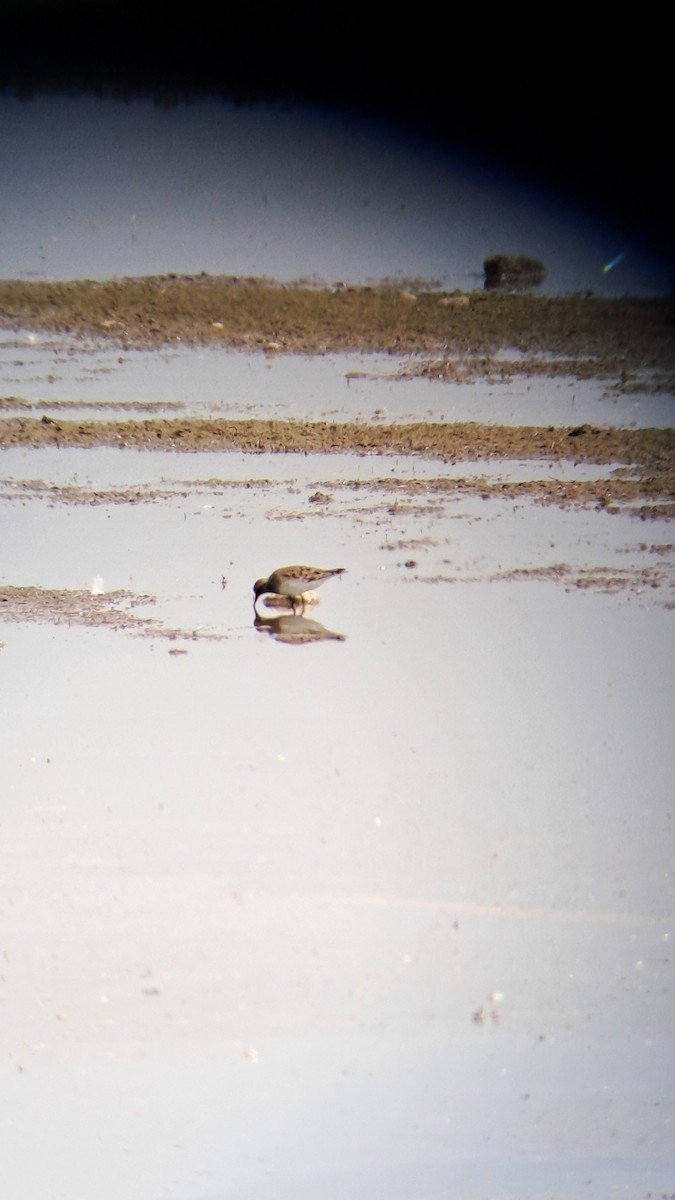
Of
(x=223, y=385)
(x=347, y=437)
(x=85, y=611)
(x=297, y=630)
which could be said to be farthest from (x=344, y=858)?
(x=223, y=385)

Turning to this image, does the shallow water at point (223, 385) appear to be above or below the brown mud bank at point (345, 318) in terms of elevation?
below

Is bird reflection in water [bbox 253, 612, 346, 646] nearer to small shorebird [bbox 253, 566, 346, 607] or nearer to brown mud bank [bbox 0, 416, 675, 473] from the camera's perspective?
small shorebird [bbox 253, 566, 346, 607]

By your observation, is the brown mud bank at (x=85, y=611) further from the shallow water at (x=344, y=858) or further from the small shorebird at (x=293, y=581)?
the small shorebird at (x=293, y=581)

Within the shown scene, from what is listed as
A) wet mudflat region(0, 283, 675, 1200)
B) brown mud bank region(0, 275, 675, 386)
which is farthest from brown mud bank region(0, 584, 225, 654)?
brown mud bank region(0, 275, 675, 386)

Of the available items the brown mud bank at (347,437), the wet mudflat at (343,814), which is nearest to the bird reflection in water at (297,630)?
the wet mudflat at (343,814)

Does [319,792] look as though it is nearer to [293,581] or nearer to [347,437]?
[293,581]

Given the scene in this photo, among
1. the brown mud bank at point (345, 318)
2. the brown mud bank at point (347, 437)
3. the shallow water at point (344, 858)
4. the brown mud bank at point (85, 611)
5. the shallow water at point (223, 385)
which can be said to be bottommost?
the shallow water at point (344, 858)
